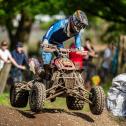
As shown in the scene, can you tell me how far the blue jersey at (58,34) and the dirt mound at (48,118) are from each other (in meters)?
1.46

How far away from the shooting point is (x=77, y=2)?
30.3 meters

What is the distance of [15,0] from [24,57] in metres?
10.0

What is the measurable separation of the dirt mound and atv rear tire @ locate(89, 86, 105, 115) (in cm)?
32

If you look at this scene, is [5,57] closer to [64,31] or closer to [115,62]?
[115,62]

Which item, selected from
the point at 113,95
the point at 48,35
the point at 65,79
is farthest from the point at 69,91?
the point at 113,95

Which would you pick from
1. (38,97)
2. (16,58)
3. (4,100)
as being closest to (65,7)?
(16,58)

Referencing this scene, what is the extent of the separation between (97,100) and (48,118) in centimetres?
106

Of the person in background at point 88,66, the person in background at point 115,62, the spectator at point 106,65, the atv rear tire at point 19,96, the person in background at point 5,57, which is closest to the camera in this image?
the atv rear tire at point 19,96

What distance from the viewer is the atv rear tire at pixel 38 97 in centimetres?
1221

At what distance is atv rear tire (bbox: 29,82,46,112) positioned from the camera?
481 inches

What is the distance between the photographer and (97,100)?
499 inches

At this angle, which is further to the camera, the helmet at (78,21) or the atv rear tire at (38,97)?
the helmet at (78,21)

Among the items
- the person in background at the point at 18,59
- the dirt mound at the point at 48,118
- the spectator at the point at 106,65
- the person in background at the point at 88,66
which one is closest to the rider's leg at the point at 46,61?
the dirt mound at the point at 48,118

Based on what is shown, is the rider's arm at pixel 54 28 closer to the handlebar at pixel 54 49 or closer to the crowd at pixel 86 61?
the handlebar at pixel 54 49
